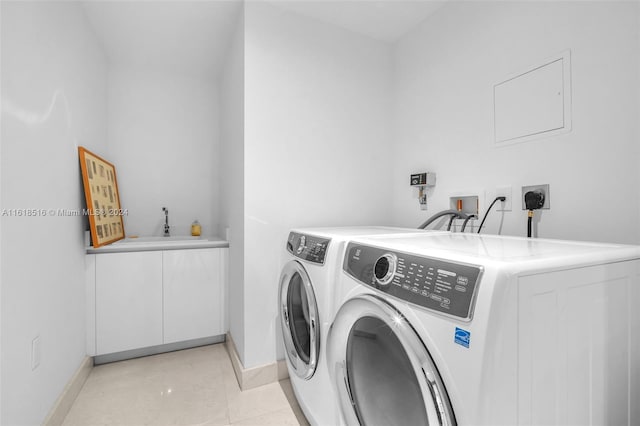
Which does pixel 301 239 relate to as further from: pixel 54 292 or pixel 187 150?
pixel 187 150

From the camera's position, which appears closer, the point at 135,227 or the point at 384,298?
the point at 384,298

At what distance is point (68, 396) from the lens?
1488mm

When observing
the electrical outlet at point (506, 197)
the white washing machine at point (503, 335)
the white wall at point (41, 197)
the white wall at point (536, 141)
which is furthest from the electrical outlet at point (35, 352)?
the electrical outlet at point (506, 197)

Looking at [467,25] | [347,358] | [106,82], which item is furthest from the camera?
[106,82]

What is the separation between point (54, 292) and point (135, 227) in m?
1.25

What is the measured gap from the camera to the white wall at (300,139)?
1.74 meters

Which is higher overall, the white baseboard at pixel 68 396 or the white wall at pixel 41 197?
the white wall at pixel 41 197

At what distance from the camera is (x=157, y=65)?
2.56 m

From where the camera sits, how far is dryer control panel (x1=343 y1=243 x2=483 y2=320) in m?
0.61

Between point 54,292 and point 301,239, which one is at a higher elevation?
point 301,239

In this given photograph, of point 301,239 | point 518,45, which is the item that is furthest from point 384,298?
point 518,45

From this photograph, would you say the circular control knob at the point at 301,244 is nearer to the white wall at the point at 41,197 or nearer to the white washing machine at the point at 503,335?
the white washing machine at the point at 503,335

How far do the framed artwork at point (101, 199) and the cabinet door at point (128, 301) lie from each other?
0.65ft

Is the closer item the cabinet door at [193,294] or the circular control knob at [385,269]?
the circular control knob at [385,269]
